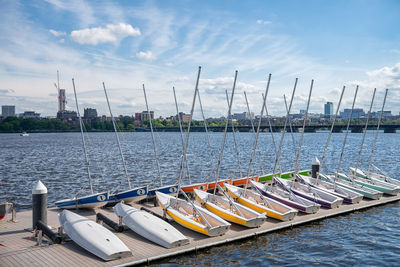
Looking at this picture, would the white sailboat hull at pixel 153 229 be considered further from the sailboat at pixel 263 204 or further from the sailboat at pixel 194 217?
the sailboat at pixel 263 204

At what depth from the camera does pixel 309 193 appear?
2489cm

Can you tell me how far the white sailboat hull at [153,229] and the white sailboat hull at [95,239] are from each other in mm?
1607

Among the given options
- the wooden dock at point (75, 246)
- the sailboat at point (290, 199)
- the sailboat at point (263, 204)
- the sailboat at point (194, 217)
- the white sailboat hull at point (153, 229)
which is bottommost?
the wooden dock at point (75, 246)

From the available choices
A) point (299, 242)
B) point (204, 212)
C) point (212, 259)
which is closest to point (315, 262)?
point (299, 242)

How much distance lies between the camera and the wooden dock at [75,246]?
13086mm

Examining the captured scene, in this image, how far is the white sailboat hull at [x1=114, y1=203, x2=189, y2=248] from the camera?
1509 centimetres

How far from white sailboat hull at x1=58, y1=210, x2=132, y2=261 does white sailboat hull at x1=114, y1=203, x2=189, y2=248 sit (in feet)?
5.27

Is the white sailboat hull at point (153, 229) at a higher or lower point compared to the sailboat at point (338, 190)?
lower

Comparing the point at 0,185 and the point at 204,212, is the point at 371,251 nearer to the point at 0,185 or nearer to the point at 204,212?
the point at 204,212

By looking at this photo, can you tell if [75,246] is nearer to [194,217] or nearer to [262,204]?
[194,217]

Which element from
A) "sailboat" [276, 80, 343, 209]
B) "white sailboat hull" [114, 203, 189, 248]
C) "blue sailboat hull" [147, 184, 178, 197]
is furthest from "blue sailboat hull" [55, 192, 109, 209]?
"sailboat" [276, 80, 343, 209]

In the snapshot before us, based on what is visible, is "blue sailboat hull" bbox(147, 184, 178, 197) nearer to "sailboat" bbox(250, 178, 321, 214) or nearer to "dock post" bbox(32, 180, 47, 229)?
"sailboat" bbox(250, 178, 321, 214)

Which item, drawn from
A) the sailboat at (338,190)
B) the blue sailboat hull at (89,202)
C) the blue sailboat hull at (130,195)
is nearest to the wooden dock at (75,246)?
the blue sailboat hull at (89,202)

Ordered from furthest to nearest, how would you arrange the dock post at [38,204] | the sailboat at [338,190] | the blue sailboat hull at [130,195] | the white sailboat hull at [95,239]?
the sailboat at [338,190] < the blue sailboat hull at [130,195] < the dock post at [38,204] < the white sailboat hull at [95,239]
